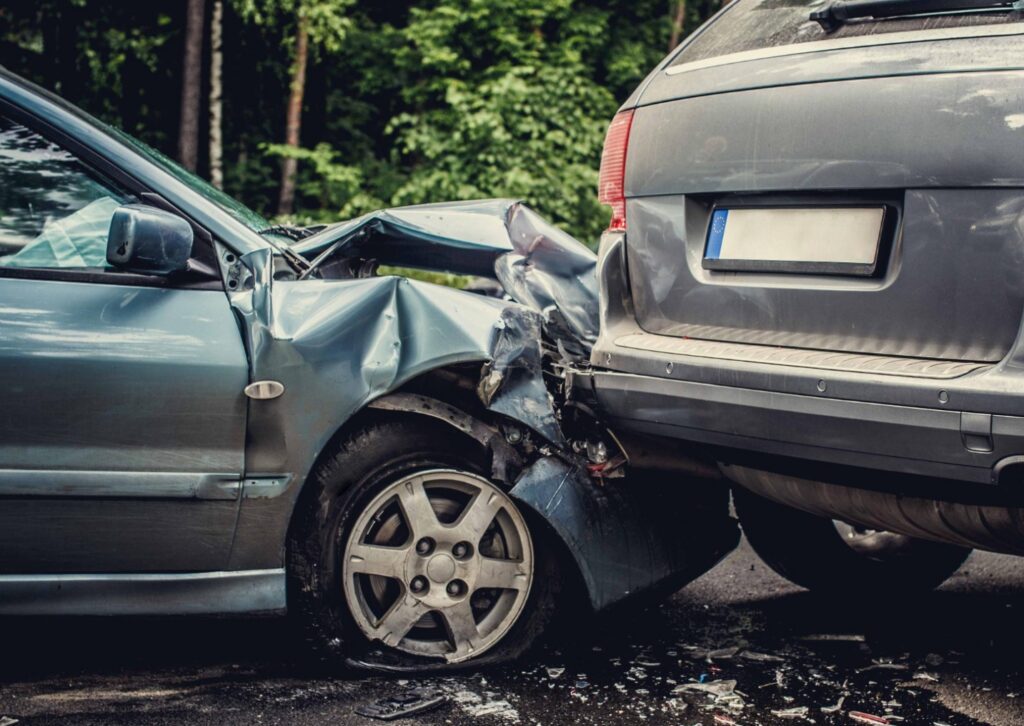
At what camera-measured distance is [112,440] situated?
3.08 meters

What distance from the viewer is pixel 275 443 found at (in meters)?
3.16

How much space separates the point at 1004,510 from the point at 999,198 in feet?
2.26

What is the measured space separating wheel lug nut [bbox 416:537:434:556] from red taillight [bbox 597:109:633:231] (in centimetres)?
102

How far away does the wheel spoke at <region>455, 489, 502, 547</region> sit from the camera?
130 inches

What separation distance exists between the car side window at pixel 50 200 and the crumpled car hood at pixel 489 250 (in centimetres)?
66

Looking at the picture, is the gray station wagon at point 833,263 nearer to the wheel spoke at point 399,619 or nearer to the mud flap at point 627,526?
the mud flap at point 627,526

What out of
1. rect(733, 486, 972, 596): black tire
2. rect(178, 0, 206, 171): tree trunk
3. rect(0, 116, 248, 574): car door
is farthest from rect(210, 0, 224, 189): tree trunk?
rect(0, 116, 248, 574): car door

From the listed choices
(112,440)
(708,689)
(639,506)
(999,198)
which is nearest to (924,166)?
(999,198)

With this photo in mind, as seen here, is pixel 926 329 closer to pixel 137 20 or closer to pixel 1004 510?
pixel 1004 510

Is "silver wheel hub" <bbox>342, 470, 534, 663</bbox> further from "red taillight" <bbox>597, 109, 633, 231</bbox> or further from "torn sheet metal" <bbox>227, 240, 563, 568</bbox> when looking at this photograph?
"red taillight" <bbox>597, 109, 633, 231</bbox>

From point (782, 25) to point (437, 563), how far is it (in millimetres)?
1696

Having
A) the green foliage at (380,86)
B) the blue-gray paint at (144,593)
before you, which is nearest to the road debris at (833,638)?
the blue-gray paint at (144,593)

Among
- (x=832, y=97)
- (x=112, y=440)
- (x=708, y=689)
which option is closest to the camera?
(x=832, y=97)

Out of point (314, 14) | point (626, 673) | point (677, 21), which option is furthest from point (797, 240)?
point (677, 21)
